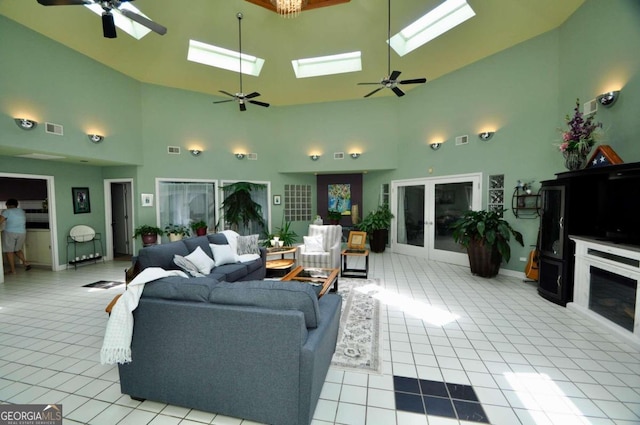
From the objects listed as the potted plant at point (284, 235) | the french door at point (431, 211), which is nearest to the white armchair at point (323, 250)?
the potted plant at point (284, 235)

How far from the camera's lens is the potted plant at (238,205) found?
748 centimetres

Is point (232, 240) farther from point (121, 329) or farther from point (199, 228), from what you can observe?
point (121, 329)

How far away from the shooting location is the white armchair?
218 inches

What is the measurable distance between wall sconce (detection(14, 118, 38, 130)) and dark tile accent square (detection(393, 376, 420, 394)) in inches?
259

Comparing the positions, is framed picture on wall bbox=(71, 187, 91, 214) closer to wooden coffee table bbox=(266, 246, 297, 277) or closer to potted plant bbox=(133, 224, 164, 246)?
potted plant bbox=(133, 224, 164, 246)

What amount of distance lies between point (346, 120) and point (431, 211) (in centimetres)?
344

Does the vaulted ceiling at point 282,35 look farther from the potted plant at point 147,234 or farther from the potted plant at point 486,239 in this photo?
the potted plant at point 147,234

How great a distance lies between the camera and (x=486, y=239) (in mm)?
5090

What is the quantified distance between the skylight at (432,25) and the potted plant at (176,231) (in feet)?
21.4

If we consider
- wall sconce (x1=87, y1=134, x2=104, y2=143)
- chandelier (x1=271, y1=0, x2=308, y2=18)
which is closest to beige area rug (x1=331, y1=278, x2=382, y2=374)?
chandelier (x1=271, y1=0, x2=308, y2=18)

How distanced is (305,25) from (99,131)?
4.77 metres

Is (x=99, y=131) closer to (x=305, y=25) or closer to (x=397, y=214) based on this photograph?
(x=305, y=25)

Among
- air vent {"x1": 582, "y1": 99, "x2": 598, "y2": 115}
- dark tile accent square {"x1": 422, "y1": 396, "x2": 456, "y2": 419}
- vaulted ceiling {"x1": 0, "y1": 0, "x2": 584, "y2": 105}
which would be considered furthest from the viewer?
vaulted ceiling {"x1": 0, "y1": 0, "x2": 584, "y2": 105}

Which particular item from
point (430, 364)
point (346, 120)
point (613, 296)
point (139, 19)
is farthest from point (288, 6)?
point (613, 296)
